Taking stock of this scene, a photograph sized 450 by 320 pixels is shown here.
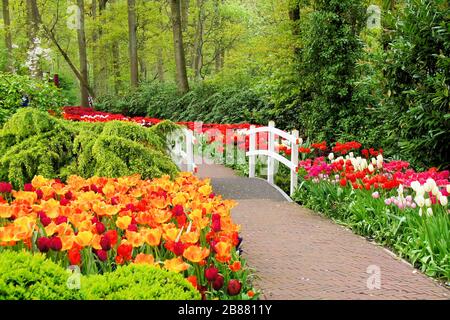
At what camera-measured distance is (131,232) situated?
3.64 m

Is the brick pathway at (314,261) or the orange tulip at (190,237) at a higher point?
the orange tulip at (190,237)

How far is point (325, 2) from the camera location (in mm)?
11711

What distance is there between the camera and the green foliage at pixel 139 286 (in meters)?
2.86

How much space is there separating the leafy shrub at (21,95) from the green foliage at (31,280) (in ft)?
26.7

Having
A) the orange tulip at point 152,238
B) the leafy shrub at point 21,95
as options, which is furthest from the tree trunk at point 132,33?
the orange tulip at point 152,238

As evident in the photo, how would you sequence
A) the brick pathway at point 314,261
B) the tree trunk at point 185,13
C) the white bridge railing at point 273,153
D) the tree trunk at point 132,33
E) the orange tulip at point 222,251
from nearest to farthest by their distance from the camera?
1. the orange tulip at point 222,251
2. the brick pathway at point 314,261
3. the white bridge railing at point 273,153
4. the tree trunk at point 132,33
5. the tree trunk at point 185,13

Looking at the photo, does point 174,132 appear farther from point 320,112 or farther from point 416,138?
point 320,112

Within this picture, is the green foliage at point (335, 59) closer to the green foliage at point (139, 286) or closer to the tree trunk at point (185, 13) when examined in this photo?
the green foliage at point (139, 286)

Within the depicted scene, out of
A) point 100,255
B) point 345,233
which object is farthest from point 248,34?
point 100,255

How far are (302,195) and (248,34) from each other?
92.7 feet

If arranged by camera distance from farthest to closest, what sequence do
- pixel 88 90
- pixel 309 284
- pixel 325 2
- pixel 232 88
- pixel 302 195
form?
pixel 88 90 < pixel 232 88 < pixel 325 2 < pixel 302 195 < pixel 309 284

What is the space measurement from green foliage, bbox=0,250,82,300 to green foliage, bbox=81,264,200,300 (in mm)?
134

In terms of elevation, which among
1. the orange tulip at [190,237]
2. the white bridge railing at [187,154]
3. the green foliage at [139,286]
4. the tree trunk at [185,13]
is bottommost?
the white bridge railing at [187,154]

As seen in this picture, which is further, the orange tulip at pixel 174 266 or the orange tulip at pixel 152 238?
the orange tulip at pixel 152 238
